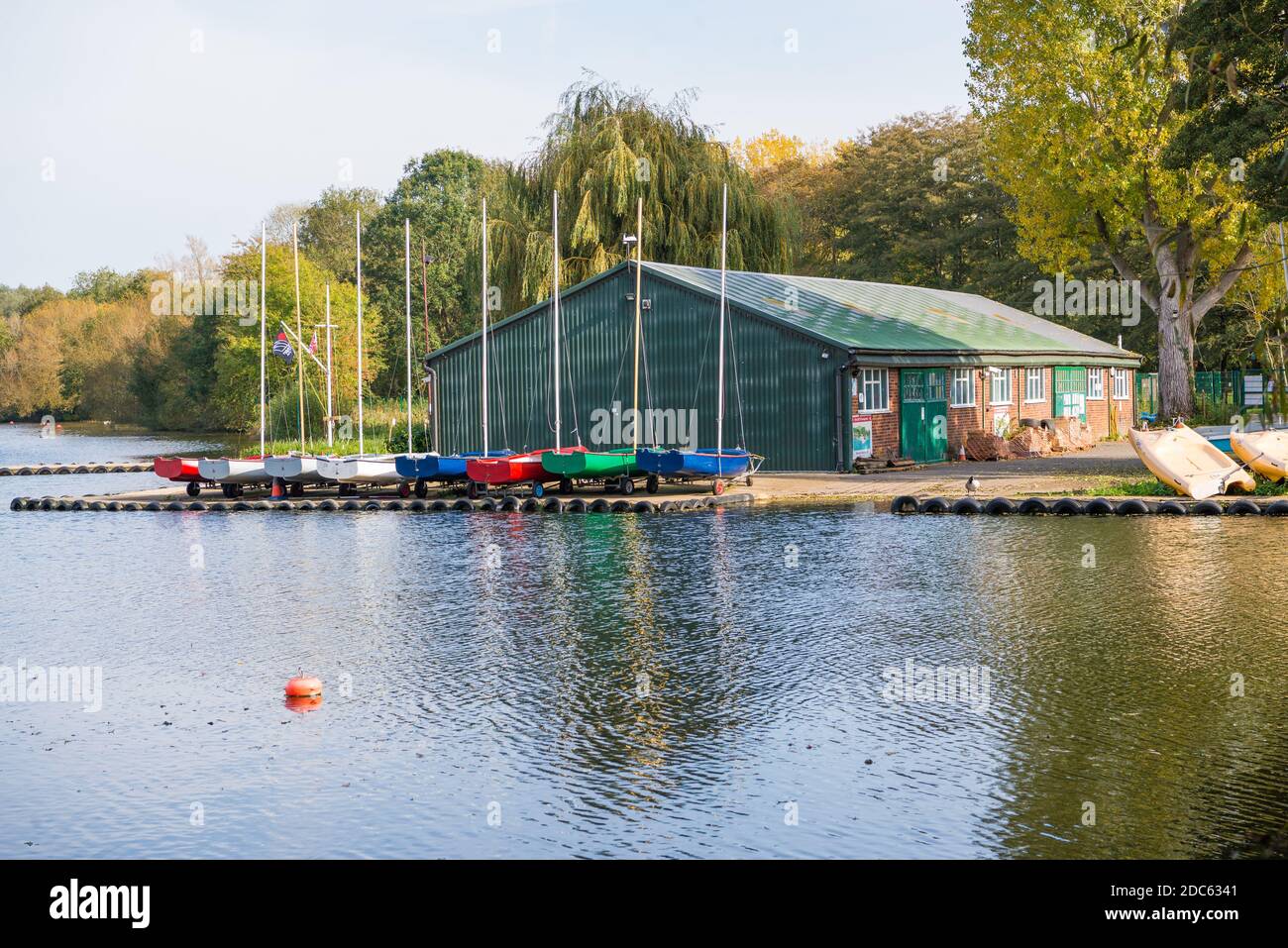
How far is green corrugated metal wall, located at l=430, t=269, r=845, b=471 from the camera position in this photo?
3653cm

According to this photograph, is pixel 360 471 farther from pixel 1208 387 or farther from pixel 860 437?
pixel 1208 387

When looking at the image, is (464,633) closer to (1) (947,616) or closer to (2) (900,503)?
(1) (947,616)

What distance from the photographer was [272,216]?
371 ft

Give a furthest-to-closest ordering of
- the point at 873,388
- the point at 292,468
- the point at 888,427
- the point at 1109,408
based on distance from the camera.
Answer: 1. the point at 1109,408
2. the point at 888,427
3. the point at 873,388
4. the point at 292,468

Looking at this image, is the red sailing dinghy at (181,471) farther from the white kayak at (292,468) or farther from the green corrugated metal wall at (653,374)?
the green corrugated metal wall at (653,374)

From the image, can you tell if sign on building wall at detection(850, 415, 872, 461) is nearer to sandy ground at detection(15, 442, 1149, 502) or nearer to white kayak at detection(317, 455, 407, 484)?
sandy ground at detection(15, 442, 1149, 502)

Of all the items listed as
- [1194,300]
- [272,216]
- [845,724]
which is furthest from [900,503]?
[272,216]

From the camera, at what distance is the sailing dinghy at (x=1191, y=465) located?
2678 cm

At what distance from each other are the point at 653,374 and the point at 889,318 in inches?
346

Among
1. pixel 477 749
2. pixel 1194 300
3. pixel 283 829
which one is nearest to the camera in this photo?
pixel 283 829

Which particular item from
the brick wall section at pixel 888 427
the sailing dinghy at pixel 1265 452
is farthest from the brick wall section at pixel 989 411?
the sailing dinghy at pixel 1265 452

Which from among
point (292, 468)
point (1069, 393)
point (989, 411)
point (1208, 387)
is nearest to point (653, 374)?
point (292, 468)

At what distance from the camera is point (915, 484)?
32.5m
